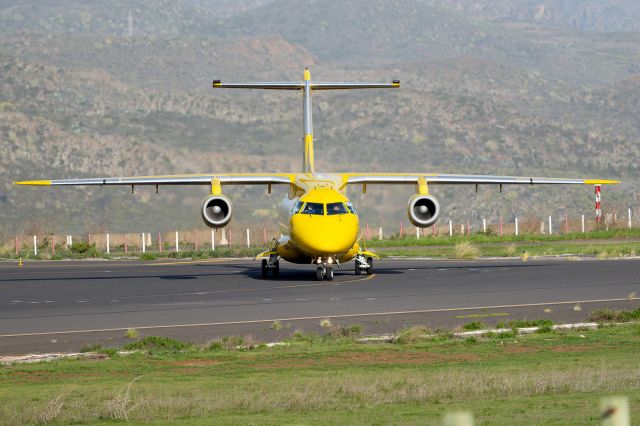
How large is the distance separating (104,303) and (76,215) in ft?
244

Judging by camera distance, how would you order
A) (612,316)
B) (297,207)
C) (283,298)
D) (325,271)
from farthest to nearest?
1. (325,271)
2. (297,207)
3. (283,298)
4. (612,316)


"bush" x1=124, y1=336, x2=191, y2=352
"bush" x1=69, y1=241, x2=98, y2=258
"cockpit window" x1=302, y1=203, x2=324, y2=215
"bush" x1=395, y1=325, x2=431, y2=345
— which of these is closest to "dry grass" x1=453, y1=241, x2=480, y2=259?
"cockpit window" x1=302, y1=203, x2=324, y2=215

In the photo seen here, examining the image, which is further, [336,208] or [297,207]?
[297,207]

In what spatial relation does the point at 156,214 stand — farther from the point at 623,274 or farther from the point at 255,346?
the point at 255,346

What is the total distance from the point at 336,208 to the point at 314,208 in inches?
25.0

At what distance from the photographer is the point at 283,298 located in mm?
32062

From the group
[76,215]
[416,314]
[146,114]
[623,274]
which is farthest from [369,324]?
[146,114]

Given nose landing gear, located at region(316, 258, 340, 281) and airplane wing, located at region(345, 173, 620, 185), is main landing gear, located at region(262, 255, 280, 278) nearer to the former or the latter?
nose landing gear, located at region(316, 258, 340, 281)

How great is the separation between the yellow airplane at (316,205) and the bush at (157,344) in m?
14.2

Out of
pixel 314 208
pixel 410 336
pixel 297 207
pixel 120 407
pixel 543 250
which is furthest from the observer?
pixel 543 250

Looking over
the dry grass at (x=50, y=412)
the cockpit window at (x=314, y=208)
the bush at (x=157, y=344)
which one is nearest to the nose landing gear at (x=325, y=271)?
the cockpit window at (x=314, y=208)

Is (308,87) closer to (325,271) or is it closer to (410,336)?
(325,271)

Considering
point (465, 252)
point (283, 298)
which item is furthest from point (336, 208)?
point (465, 252)

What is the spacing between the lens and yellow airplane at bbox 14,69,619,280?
118 ft
